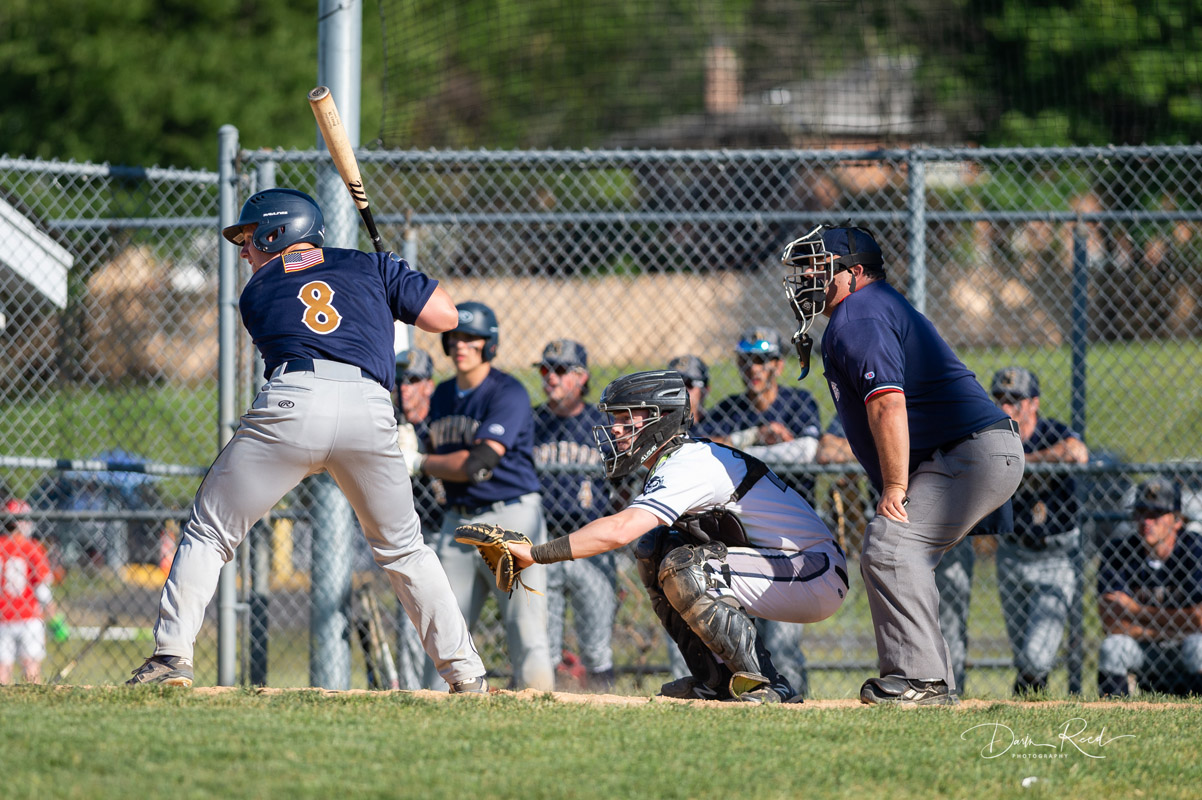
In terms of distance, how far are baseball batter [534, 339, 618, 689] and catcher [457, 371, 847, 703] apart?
1585mm

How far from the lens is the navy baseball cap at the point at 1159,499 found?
598 centimetres

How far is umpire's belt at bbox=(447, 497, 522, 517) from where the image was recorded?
228 inches

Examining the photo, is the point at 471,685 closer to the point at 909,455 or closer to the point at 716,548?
the point at 716,548

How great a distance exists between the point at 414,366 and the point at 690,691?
3.05 m

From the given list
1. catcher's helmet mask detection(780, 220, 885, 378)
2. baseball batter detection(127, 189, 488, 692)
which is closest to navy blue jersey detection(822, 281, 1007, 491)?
catcher's helmet mask detection(780, 220, 885, 378)

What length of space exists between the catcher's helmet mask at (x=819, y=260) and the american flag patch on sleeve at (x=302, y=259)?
166cm

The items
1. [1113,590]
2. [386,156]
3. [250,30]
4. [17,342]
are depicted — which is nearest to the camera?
[386,156]

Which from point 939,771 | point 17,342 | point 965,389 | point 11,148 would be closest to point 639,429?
point 965,389

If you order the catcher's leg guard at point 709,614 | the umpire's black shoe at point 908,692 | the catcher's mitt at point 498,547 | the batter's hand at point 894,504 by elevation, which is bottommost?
the umpire's black shoe at point 908,692

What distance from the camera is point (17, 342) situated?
751 centimetres

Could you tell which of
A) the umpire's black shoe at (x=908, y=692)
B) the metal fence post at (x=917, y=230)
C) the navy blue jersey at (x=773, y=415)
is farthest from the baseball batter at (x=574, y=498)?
the umpire's black shoe at (x=908, y=692)

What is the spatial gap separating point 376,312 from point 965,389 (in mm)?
2073

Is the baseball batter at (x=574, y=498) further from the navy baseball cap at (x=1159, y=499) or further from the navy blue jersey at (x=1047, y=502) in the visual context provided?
the navy baseball cap at (x=1159, y=499)

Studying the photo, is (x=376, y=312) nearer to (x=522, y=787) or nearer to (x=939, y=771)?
(x=522, y=787)
